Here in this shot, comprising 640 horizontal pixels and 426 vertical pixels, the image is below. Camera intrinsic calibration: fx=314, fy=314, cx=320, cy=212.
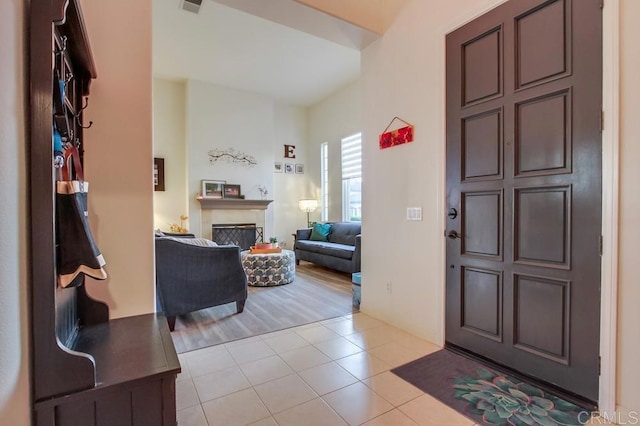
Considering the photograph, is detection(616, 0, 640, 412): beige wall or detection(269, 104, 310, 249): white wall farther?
detection(269, 104, 310, 249): white wall

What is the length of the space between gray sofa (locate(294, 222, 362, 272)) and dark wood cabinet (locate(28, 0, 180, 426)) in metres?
3.59

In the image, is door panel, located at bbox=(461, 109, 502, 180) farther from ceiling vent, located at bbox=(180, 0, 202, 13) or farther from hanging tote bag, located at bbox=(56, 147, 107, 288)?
ceiling vent, located at bbox=(180, 0, 202, 13)

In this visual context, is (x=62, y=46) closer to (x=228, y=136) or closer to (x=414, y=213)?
(x=414, y=213)

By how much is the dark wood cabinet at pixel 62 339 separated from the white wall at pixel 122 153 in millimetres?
268

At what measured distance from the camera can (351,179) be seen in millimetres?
6508

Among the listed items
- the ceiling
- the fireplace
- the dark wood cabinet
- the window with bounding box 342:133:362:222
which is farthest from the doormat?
the fireplace

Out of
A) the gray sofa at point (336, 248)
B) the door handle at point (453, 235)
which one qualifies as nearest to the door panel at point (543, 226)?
the door handle at point (453, 235)

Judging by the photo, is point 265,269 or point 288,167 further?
point 288,167

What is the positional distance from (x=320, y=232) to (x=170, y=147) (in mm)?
3477

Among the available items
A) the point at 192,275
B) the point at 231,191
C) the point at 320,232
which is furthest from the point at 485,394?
the point at 231,191

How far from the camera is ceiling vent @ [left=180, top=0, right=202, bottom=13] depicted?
3.72 m

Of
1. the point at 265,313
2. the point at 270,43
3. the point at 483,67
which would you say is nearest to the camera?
the point at 483,67

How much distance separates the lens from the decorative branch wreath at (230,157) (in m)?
6.40

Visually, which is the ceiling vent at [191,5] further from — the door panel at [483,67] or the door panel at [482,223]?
the door panel at [482,223]
